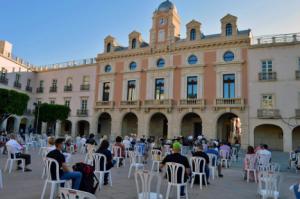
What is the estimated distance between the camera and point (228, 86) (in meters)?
22.1

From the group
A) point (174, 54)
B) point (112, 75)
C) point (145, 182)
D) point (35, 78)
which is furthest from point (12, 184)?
point (35, 78)

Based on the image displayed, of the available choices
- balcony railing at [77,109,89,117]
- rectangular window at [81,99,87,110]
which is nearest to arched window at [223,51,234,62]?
balcony railing at [77,109,89,117]

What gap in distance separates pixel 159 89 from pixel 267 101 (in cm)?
1017

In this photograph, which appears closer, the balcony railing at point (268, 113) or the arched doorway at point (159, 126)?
the balcony railing at point (268, 113)

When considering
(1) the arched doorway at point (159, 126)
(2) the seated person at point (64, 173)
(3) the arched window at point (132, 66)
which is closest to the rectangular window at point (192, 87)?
(1) the arched doorway at point (159, 126)

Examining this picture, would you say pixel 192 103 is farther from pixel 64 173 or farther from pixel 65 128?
pixel 64 173

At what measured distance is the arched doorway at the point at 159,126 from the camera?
26531 mm

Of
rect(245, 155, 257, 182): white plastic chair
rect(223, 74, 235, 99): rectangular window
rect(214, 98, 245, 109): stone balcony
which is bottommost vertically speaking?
rect(245, 155, 257, 182): white plastic chair

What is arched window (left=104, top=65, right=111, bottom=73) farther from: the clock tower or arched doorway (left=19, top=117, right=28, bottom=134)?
arched doorway (left=19, top=117, right=28, bottom=134)

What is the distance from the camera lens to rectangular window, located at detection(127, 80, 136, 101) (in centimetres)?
2649

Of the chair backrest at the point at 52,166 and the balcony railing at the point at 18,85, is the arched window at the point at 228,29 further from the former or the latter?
the balcony railing at the point at 18,85

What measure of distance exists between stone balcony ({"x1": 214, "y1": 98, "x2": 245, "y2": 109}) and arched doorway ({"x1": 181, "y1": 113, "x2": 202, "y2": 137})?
3.70m

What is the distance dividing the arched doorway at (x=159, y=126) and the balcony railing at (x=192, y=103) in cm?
399

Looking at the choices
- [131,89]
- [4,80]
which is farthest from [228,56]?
[4,80]
